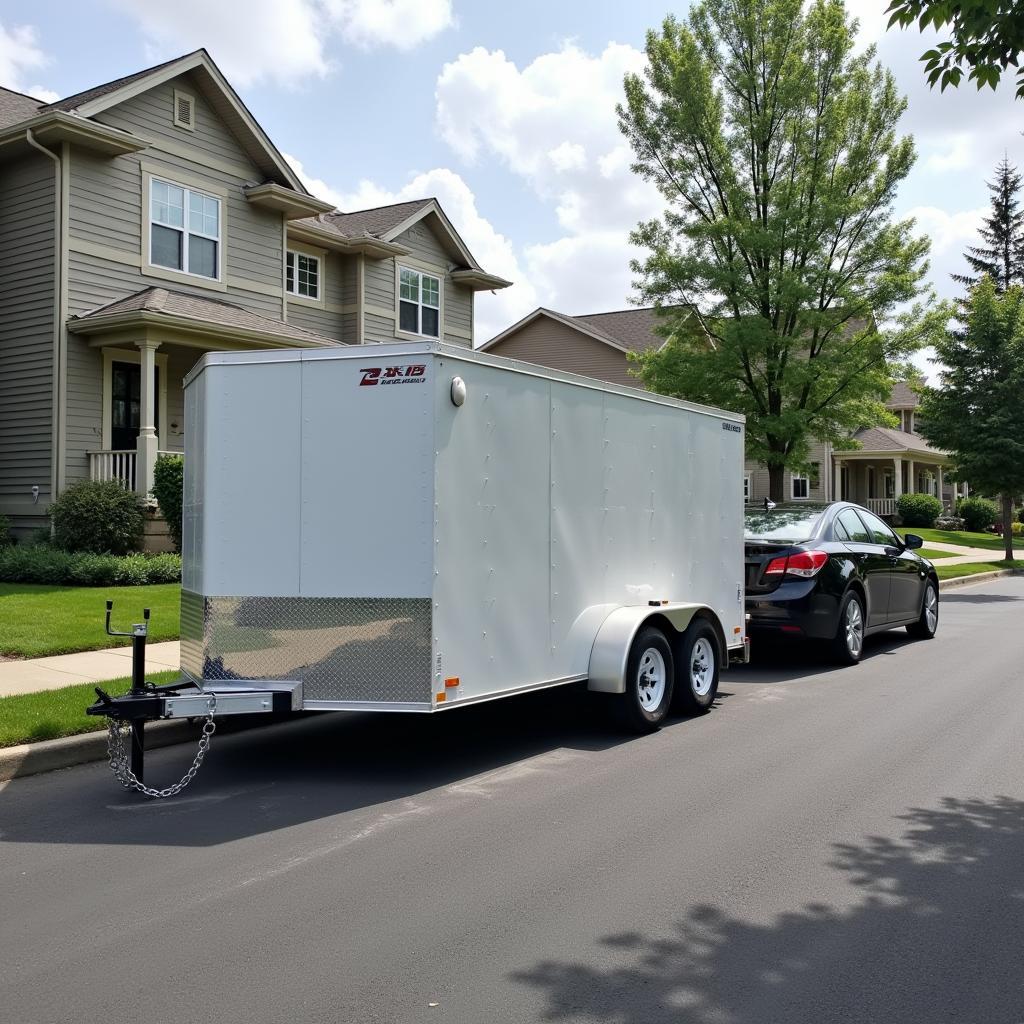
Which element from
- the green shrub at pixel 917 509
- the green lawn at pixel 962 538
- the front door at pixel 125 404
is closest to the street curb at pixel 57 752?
the front door at pixel 125 404

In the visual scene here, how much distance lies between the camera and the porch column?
18.4m

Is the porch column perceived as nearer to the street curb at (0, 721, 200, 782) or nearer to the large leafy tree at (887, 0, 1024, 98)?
the street curb at (0, 721, 200, 782)

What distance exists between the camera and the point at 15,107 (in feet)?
68.7

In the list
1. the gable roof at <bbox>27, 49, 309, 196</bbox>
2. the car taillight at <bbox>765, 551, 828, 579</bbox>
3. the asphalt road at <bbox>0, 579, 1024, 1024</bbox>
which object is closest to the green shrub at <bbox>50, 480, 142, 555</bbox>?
the gable roof at <bbox>27, 49, 309, 196</bbox>

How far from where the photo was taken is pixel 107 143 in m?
18.6

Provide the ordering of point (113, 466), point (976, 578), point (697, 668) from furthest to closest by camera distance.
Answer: point (976, 578)
point (113, 466)
point (697, 668)

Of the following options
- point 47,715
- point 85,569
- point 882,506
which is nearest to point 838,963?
point 47,715

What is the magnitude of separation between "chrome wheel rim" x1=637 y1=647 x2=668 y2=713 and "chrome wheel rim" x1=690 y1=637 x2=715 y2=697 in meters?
0.49

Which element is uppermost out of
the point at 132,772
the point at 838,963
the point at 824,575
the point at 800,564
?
the point at 800,564

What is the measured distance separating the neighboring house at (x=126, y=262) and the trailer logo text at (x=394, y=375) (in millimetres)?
12696

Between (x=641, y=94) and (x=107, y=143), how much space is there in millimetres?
9999

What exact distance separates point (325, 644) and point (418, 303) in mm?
21680

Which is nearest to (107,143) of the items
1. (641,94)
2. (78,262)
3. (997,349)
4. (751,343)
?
(78,262)

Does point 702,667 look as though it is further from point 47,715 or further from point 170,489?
point 170,489
